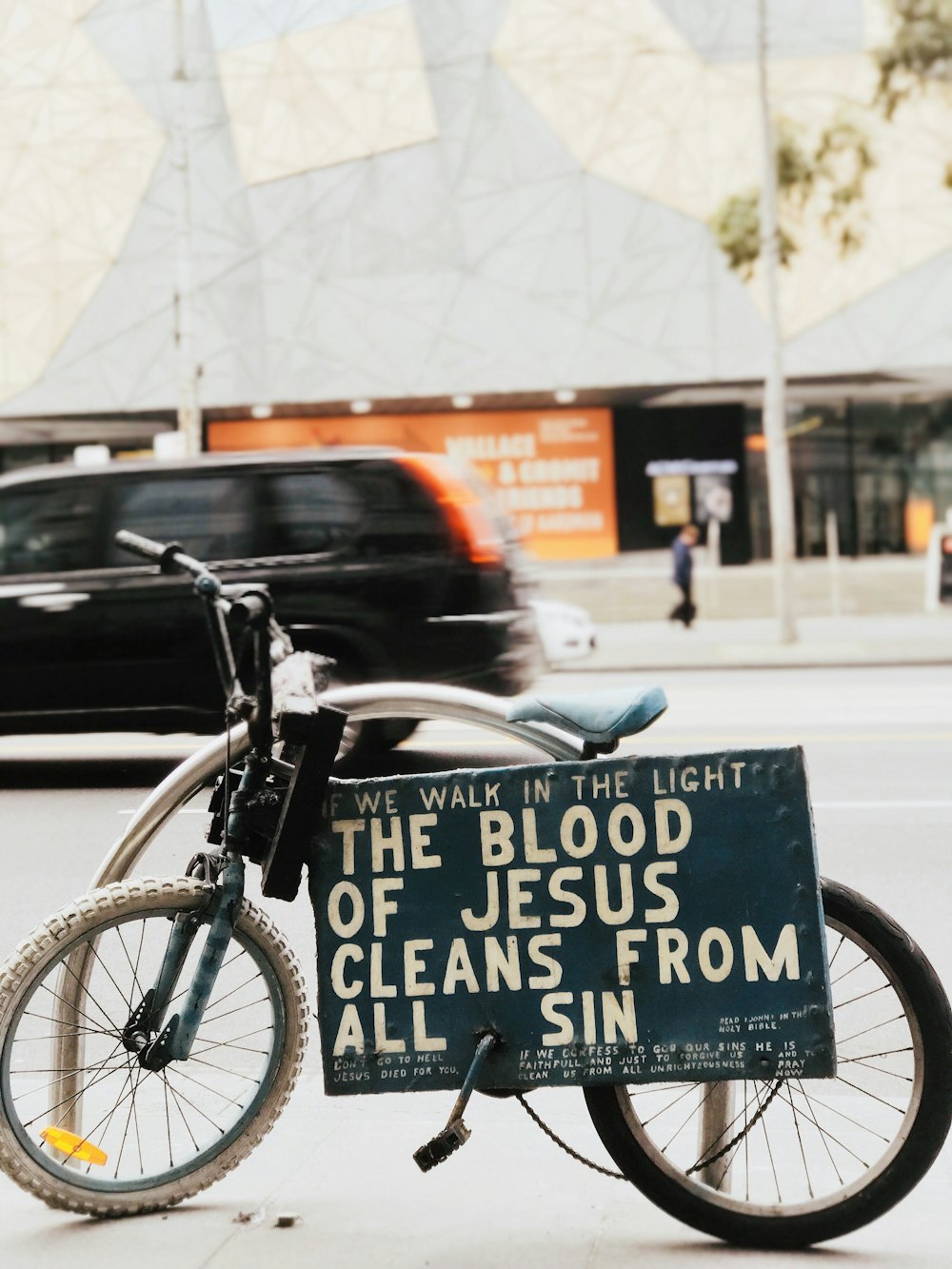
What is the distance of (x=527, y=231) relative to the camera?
88.8 feet

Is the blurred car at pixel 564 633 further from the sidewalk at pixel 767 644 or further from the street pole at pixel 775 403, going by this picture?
the street pole at pixel 775 403

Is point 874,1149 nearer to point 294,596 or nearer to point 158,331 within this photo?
point 294,596

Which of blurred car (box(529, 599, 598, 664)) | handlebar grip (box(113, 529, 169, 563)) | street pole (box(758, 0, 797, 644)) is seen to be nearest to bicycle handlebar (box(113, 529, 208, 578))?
handlebar grip (box(113, 529, 169, 563))

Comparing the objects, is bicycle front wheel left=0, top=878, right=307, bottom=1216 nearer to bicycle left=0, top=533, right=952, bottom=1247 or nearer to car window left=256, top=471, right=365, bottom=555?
bicycle left=0, top=533, right=952, bottom=1247

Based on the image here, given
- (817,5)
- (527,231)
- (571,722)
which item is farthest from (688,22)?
(571,722)

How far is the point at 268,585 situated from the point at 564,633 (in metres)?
10.1

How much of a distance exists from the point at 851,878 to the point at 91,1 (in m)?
26.1

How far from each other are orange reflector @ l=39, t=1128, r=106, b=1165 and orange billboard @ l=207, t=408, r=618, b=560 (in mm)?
25622

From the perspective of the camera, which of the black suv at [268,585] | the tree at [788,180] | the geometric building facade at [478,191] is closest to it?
the black suv at [268,585]

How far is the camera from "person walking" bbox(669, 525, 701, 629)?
2397 centimetres

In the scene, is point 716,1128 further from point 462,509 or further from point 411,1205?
point 462,509

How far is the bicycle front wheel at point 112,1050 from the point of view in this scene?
296 cm

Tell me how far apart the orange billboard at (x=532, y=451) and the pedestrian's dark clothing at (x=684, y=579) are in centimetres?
484

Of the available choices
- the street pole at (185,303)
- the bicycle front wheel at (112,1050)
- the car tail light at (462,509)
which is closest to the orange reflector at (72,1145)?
the bicycle front wheel at (112,1050)
